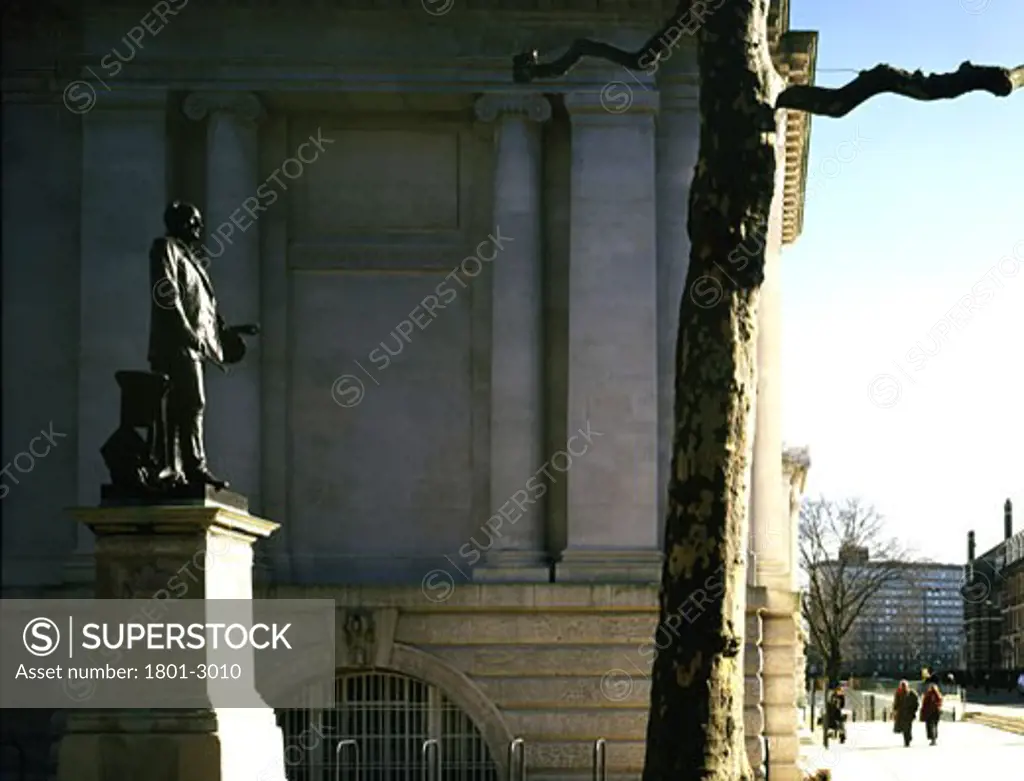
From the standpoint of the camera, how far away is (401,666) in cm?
2697

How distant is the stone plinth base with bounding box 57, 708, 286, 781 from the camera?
14789mm

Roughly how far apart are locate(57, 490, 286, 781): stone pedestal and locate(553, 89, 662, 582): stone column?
1245cm

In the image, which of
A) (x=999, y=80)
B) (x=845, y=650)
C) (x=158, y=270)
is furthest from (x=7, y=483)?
(x=845, y=650)

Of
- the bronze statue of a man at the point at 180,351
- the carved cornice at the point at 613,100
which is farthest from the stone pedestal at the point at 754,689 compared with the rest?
the bronze statue of a man at the point at 180,351

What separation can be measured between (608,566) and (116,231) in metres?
9.06

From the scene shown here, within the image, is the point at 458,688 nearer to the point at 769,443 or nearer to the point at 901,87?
the point at 769,443

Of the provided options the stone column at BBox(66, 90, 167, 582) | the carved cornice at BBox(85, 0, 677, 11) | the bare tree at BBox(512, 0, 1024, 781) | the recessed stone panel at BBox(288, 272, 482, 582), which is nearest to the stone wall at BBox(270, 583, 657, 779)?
the recessed stone panel at BBox(288, 272, 482, 582)

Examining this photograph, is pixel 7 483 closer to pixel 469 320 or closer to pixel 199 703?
pixel 469 320

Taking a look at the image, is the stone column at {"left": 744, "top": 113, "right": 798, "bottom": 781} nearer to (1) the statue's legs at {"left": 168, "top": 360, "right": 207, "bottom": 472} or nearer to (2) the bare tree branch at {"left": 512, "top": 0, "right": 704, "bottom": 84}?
(2) the bare tree branch at {"left": 512, "top": 0, "right": 704, "bottom": 84}

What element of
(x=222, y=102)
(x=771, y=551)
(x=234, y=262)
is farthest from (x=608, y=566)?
(x=222, y=102)

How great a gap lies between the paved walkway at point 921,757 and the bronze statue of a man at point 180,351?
1838 cm

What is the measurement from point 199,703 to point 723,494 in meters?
4.98

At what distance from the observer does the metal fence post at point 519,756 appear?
84.2 feet

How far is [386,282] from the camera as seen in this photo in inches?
1142
